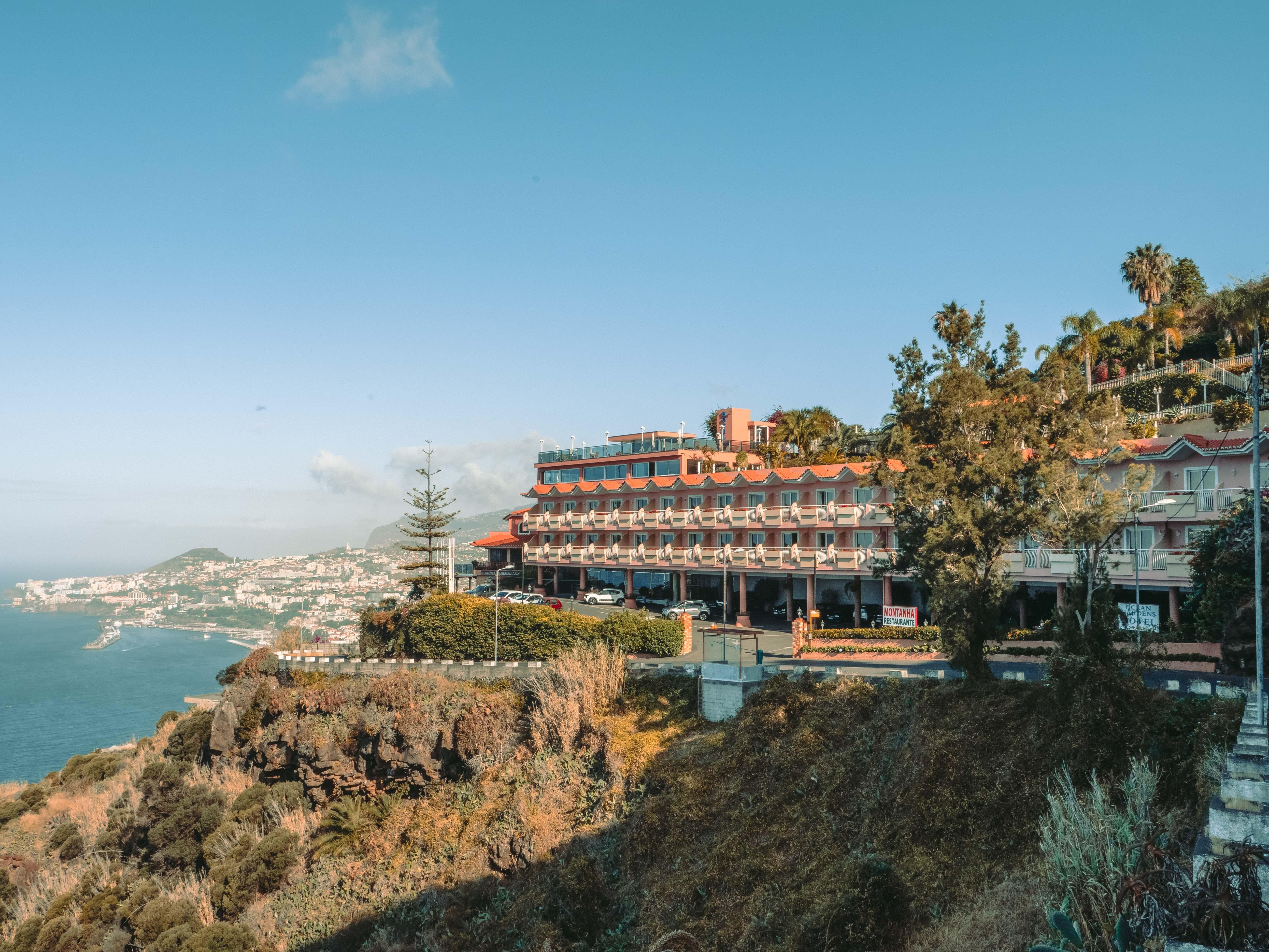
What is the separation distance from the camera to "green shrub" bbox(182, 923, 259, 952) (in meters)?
28.6

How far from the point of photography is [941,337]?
25.5 m

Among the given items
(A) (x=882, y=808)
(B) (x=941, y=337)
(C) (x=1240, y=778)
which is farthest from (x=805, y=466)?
(C) (x=1240, y=778)

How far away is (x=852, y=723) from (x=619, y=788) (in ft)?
25.8

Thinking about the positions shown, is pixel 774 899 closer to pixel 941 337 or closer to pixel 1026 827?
pixel 1026 827

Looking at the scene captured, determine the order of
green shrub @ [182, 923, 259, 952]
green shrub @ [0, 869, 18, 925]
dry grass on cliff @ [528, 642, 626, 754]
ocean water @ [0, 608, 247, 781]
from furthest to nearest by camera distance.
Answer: ocean water @ [0, 608, 247, 781], green shrub @ [0, 869, 18, 925], dry grass on cliff @ [528, 642, 626, 754], green shrub @ [182, 923, 259, 952]

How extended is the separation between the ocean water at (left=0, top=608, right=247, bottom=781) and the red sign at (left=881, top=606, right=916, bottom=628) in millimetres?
63347

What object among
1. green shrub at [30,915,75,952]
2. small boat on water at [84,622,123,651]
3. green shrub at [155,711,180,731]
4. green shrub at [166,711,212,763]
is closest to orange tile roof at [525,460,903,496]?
green shrub at [155,711,180,731]

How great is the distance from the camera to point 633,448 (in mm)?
72812

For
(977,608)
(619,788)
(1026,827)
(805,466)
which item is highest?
(805,466)

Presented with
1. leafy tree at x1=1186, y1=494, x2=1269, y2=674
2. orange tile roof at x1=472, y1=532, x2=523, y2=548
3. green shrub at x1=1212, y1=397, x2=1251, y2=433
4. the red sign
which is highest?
green shrub at x1=1212, y1=397, x2=1251, y2=433

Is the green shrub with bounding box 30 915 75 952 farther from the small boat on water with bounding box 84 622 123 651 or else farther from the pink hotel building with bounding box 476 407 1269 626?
the small boat on water with bounding box 84 622 123 651

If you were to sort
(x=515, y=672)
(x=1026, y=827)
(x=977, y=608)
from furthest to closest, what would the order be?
(x=515, y=672) → (x=977, y=608) → (x=1026, y=827)

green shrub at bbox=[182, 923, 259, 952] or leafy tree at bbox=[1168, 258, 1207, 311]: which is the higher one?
leafy tree at bbox=[1168, 258, 1207, 311]

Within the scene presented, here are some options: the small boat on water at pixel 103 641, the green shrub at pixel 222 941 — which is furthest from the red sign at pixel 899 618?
the small boat on water at pixel 103 641
